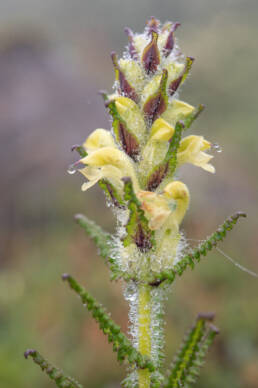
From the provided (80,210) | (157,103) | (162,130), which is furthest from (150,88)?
(80,210)

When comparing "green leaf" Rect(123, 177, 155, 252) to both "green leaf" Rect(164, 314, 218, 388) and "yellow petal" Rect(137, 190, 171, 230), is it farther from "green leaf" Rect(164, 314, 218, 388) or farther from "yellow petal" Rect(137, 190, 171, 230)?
"green leaf" Rect(164, 314, 218, 388)

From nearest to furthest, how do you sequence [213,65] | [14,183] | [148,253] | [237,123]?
1. [148,253]
2. [14,183]
3. [237,123]
4. [213,65]

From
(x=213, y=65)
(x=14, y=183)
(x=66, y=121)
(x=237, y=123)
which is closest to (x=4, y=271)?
(x=14, y=183)

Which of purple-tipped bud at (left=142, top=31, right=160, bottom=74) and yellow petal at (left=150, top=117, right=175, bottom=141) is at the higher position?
purple-tipped bud at (left=142, top=31, right=160, bottom=74)

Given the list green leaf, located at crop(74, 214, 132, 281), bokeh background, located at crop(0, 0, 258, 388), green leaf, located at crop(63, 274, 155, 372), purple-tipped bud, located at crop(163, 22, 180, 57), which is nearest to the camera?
green leaf, located at crop(63, 274, 155, 372)

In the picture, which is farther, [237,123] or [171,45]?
[237,123]

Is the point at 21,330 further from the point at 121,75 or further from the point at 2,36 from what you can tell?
the point at 2,36

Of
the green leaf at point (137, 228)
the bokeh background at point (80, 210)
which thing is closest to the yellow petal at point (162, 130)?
the green leaf at point (137, 228)

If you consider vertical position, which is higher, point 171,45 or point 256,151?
point 256,151

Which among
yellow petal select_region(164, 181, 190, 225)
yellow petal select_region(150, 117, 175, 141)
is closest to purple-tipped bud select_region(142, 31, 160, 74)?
yellow petal select_region(150, 117, 175, 141)
